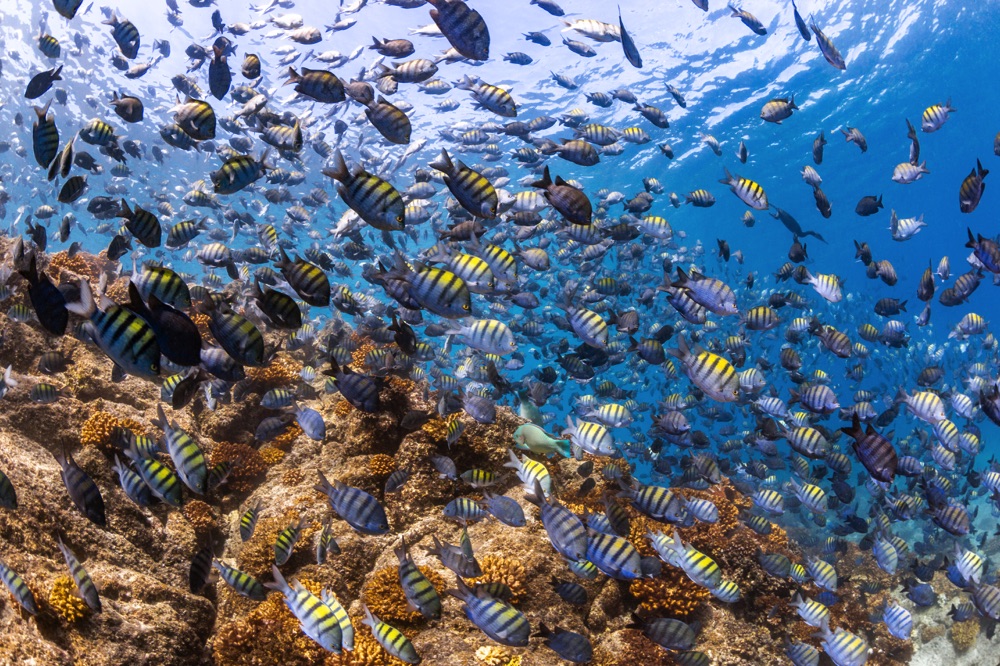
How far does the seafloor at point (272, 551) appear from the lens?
4.64m

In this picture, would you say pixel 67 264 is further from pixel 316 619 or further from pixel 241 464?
pixel 316 619

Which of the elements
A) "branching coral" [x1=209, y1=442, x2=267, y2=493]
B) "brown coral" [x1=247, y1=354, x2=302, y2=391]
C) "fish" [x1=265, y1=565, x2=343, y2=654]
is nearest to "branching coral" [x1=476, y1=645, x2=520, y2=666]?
"fish" [x1=265, y1=565, x2=343, y2=654]

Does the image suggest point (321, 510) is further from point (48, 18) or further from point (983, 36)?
point (983, 36)

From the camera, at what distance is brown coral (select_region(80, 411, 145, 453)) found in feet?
19.7

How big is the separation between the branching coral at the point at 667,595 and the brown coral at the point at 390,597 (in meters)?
2.33

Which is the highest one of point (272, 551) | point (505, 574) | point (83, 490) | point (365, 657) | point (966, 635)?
point (83, 490)

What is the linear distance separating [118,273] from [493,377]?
31.4 feet

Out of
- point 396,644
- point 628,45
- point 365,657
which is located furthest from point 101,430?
point 628,45

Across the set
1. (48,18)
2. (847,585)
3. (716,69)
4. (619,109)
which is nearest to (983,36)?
(716,69)

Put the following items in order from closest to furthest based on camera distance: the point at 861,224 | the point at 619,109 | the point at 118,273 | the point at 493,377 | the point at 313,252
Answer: the point at 493,377
the point at 313,252
the point at 118,273
the point at 619,109
the point at 861,224

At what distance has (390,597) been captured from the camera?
17.7 feet

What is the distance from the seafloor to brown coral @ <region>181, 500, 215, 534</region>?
34 millimetres

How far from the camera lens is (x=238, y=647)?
16.5 feet

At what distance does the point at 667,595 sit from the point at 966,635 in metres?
9.59
